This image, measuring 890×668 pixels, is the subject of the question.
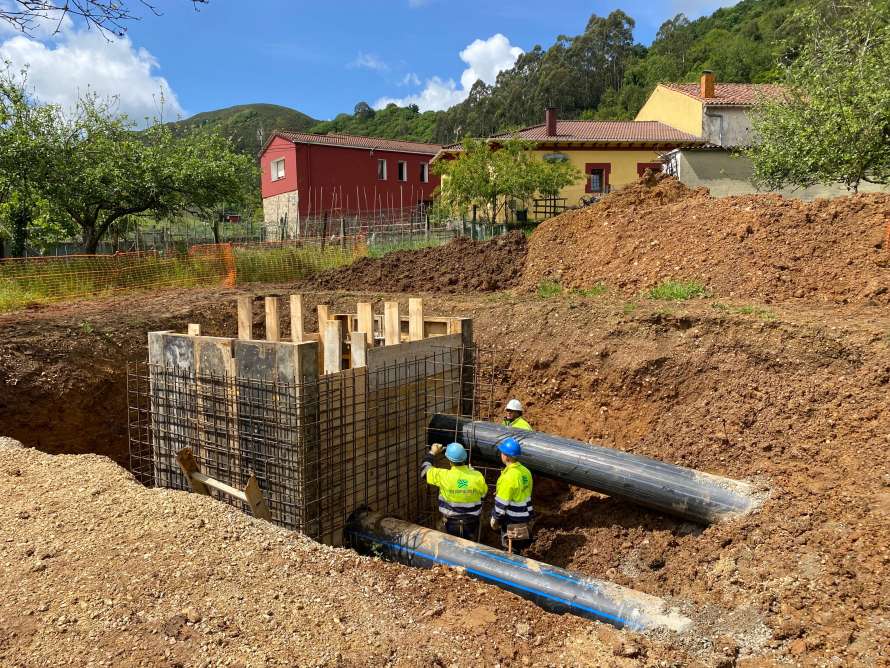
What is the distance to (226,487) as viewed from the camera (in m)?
4.92

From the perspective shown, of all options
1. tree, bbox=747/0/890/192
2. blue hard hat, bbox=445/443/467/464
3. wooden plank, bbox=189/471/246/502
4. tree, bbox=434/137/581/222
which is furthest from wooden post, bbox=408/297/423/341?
tree, bbox=434/137/581/222

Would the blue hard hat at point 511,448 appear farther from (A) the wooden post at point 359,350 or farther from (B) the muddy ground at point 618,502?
(A) the wooden post at point 359,350

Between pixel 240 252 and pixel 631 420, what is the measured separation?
1365 cm

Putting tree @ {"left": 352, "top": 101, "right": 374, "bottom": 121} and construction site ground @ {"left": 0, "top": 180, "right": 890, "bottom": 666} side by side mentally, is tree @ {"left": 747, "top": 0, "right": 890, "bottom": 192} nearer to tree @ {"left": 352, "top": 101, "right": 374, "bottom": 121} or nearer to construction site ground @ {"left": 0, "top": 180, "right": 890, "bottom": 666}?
construction site ground @ {"left": 0, "top": 180, "right": 890, "bottom": 666}

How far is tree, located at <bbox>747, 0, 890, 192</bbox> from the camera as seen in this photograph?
13.3 metres

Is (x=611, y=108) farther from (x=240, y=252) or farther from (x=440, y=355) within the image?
(x=440, y=355)

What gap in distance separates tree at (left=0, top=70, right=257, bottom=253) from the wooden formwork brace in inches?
556

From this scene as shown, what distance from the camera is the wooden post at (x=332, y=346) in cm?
593

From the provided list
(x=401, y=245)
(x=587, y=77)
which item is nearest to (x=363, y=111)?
(x=587, y=77)

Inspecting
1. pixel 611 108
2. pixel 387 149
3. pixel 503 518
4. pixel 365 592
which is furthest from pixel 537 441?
pixel 611 108

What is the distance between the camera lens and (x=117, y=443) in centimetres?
855

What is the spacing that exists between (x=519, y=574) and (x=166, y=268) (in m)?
14.4

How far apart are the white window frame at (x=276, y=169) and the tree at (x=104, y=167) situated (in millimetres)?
13368

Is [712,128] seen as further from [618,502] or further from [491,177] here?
[618,502]
